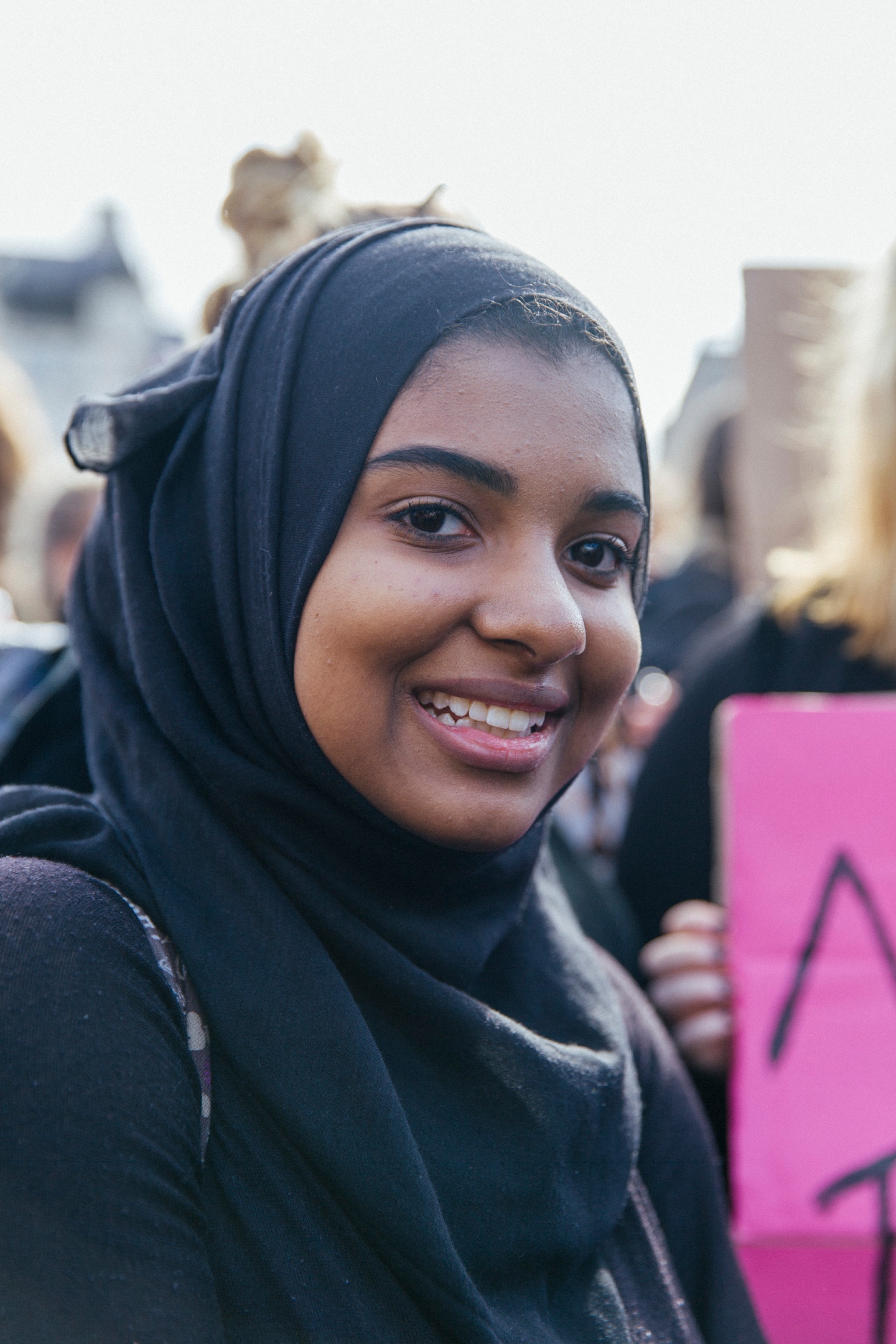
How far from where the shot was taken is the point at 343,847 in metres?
1.22

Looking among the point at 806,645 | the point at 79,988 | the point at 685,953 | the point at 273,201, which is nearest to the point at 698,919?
the point at 685,953

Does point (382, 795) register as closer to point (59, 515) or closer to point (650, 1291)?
point (650, 1291)

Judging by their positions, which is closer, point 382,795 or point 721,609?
point 382,795

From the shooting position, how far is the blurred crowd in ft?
6.00

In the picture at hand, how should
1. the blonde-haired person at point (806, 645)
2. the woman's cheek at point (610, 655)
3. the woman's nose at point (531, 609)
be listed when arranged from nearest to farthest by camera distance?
1. the woman's nose at point (531, 609)
2. the woman's cheek at point (610, 655)
3. the blonde-haired person at point (806, 645)

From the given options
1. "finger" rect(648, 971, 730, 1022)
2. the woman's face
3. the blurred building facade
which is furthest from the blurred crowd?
the blurred building facade

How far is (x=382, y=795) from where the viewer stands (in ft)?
3.83

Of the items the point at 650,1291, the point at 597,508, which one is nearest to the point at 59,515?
the point at 597,508

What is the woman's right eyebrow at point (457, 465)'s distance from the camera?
3.71 feet

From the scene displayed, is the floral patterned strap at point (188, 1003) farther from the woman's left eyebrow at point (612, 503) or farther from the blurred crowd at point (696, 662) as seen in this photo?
the woman's left eyebrow at point (612, 503)

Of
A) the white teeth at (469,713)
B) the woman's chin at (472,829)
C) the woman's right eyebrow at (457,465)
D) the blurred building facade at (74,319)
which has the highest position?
the woman's right eyebrow at (457,465)

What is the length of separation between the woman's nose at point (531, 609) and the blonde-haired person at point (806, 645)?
1.03 metres

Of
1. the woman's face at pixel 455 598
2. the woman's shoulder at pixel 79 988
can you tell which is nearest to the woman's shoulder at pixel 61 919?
the woman's shoulder at pixel 79 988

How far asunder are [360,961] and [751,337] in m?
2.39
